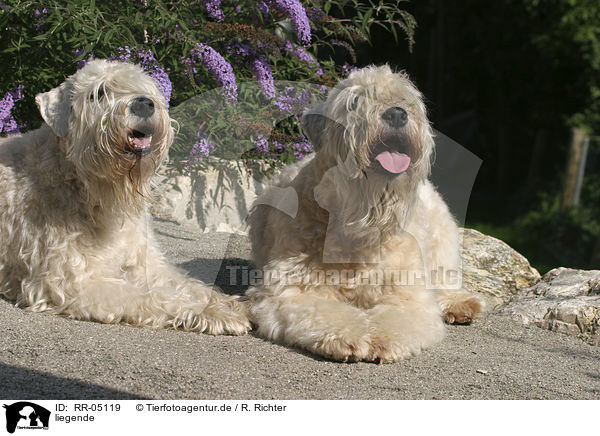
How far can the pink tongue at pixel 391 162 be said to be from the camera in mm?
3754

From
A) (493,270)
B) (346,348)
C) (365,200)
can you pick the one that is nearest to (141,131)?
(365,200)

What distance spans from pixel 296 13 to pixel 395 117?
2957mm

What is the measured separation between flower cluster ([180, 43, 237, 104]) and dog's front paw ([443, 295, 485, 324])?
9.20 feet

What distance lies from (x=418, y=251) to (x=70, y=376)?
2.25m

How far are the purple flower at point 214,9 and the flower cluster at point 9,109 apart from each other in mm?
1836

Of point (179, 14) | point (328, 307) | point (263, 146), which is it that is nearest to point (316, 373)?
point (328, 307)

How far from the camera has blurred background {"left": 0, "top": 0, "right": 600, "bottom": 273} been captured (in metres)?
5.80

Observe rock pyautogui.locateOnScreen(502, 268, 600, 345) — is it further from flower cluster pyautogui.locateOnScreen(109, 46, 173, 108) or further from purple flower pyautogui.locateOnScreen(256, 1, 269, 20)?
purple flower pyautogui.locateOnScreen(256, 1, 269, 20)

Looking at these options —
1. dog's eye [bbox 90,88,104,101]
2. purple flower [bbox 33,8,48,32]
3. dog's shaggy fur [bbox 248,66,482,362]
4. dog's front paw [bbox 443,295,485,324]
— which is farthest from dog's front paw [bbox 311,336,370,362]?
purple flower [bbox 33,8,48,32]

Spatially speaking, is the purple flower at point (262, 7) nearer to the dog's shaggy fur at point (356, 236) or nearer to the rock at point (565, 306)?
the dog's shaggy fur at point (356, 236)

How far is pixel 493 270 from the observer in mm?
5949

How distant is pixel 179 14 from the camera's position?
612 centimetres

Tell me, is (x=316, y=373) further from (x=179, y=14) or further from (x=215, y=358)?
(x=179, y=14)
